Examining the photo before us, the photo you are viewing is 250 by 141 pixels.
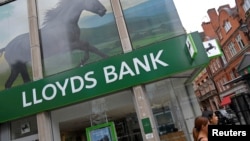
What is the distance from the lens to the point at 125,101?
10523 millimetres

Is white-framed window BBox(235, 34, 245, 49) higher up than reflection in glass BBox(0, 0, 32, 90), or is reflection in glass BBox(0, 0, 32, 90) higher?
white-framed window BBox(235, 34, 245, 49)

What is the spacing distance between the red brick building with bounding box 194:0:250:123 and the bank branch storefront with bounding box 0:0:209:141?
1470cm

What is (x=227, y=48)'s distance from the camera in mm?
34781

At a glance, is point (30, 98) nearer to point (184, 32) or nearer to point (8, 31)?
point (8, 31)

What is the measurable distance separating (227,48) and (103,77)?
28.9 m

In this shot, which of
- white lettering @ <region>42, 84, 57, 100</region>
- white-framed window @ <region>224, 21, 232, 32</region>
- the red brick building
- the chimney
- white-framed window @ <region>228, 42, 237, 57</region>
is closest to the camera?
white lettering @ <region>42, 84, 57, 100</region>

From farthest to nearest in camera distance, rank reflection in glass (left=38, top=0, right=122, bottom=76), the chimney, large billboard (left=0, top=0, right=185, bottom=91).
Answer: the chimney
reflection in glass (left=38, top=0, right=122, bottom=76)
large billboard (left=0, top=0, right=185, bottom=91)

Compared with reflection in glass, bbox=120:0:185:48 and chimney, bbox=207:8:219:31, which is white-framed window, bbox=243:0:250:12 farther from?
reflection in glass, bbox=120:0:185:48

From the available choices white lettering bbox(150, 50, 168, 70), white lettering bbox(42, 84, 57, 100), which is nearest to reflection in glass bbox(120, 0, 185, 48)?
white lettering bbox(150, 50, 168, 70)

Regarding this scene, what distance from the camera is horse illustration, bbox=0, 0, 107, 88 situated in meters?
11.4

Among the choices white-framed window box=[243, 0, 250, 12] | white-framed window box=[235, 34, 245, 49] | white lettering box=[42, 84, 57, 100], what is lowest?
white lettering box=[42, 84, 57, 100]

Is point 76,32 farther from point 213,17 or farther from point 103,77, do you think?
point 213,17

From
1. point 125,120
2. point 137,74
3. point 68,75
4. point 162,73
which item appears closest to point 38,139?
point 68,75

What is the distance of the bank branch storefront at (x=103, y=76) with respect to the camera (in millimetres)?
9656
